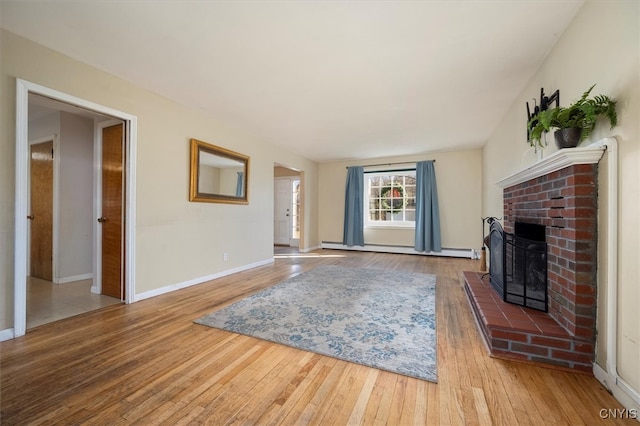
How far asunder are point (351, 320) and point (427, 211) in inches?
160

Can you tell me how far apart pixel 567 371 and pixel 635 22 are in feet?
6.13

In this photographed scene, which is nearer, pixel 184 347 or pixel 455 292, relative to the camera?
pixel 184 347

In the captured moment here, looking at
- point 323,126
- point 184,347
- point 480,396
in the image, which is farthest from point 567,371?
point 323,126

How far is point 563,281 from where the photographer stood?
1.62 metres

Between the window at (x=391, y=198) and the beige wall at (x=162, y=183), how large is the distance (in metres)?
2.75

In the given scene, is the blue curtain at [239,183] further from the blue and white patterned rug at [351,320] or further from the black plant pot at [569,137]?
the black plant pot at [569,137]

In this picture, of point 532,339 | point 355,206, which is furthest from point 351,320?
point 355,206

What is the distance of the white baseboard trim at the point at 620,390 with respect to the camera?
1.18 m

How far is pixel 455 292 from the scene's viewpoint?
308 centimetres

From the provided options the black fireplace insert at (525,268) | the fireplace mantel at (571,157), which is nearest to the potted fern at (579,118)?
the fireplace mantel at (571,157)

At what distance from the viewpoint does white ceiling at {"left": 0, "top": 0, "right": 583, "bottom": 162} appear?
1682 mm

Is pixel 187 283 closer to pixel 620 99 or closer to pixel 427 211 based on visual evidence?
pixel 620 99

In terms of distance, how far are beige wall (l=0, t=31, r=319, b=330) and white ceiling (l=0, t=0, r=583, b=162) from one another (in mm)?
173

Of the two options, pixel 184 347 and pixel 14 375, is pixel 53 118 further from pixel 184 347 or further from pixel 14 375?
pixel 184 347
